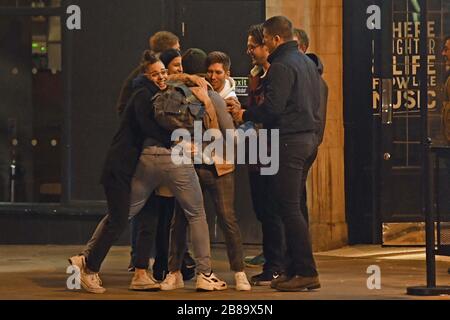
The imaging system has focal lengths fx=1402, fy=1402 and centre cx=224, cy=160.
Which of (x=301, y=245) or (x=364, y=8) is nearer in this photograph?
(x=301, y=245)

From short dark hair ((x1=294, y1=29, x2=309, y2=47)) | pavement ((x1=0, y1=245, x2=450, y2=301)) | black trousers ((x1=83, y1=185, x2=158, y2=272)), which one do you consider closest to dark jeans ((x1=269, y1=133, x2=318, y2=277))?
pavement ((x1=0, y1=245, x2=450, y2=301))

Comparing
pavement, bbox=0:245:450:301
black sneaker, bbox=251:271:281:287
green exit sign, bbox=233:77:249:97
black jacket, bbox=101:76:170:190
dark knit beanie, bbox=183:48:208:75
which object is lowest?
pavement, bbox=0:245:450:301

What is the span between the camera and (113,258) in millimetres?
14289

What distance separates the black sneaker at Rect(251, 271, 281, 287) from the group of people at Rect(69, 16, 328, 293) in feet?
0.54

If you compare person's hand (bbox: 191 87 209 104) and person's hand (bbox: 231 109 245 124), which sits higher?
person's hand (bbox: 191 87 209 104)

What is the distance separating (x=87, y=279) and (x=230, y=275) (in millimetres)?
1732

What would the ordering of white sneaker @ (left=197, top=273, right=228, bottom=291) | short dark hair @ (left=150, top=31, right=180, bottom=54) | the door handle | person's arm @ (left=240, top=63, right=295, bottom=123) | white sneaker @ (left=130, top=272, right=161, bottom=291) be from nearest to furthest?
person's arm @ (left=240, top=63, right=295, bottom=123) < white sneaker @ (left=197, top=273, right=228, bottom=291) < white sneaker @ (left=130, top=272, right=161, bottom=291) < short dark hair @ (left=150, top=31, right=180, bottom=54) < the door handle

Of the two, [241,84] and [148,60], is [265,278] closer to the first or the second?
[148,60]

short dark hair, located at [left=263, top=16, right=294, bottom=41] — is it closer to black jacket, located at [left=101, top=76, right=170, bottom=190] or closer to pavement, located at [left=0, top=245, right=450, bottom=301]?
black jacket, located at [left=101, top=76, right=170, bottom=190]

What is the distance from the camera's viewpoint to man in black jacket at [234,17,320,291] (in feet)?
37.4

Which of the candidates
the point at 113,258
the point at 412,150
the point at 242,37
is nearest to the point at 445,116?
the point at 412,150
